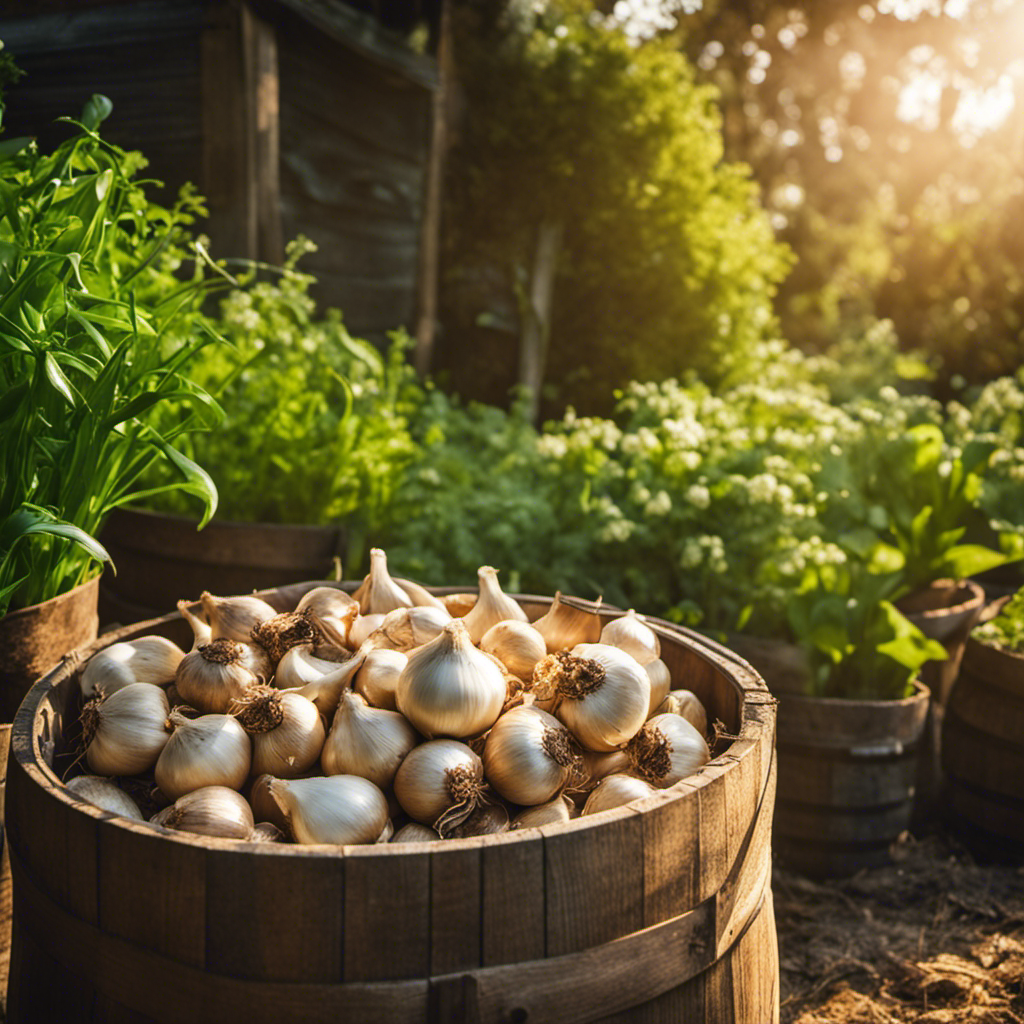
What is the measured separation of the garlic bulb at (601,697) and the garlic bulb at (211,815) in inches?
18.2

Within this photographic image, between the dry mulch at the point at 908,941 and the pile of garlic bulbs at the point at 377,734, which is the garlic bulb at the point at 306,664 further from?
the dry mulch at the point at 908,941

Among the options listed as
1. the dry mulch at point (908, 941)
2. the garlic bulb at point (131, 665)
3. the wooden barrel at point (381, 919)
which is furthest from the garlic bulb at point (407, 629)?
the dry mulch at point (908, 941)

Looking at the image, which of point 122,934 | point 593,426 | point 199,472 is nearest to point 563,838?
point 122,934

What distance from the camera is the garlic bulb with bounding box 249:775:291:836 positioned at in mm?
1181

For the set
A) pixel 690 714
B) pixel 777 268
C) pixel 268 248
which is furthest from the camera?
pixel 777 268

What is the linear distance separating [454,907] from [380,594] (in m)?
0.75

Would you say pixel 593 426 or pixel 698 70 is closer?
pixel 593 426

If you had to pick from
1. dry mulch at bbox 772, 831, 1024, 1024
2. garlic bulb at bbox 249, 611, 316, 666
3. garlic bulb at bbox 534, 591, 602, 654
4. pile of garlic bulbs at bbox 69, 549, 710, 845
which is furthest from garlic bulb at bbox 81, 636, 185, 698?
dry mulch at bbox 772, 831, 1024, 1024

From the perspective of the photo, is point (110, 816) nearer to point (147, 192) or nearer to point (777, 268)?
point (147, 192)

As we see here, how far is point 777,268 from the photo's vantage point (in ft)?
18.5

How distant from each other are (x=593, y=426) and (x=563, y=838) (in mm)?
2132

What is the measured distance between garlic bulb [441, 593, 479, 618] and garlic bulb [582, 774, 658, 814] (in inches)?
20.2

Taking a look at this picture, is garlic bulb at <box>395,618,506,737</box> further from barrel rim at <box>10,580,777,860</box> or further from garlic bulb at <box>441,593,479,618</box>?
garlic bulb at <box>441,593,479,618</box>

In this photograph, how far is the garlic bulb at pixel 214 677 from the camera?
1313mm
